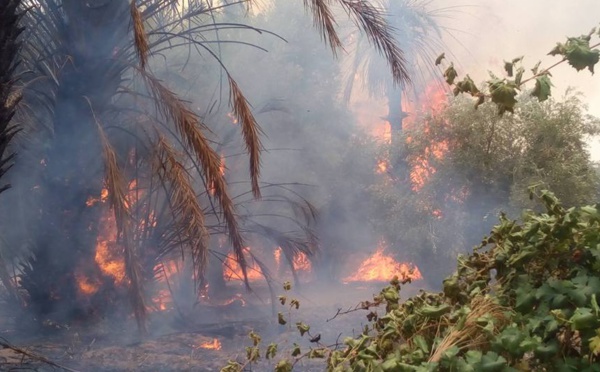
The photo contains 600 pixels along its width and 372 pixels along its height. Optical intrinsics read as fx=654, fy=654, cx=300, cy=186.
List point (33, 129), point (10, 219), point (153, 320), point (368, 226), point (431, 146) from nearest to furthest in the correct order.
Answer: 1. point (33, 129)
2. point (10, 219)
3. point (153, 320)
4. point (431, 146)
5. point (368, 226)

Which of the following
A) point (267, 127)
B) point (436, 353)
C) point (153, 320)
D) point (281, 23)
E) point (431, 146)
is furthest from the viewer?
point (281, 23)

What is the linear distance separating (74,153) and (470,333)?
7.95m

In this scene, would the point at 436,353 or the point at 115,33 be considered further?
the point at 115,33

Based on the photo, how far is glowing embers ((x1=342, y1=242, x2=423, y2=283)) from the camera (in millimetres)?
14464

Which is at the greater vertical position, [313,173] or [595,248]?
[313,173]

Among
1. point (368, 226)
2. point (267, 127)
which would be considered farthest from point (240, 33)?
point (368, 226)

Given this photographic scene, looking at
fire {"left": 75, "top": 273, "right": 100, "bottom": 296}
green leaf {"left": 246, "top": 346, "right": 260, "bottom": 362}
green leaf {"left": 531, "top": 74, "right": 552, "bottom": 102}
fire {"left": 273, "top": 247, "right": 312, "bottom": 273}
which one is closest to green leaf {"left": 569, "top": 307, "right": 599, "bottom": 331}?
green leaf {"left": 531, "top": 74, "right": 552, "bottom": 102}

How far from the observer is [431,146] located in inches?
514

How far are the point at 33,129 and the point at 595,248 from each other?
30.1 feet

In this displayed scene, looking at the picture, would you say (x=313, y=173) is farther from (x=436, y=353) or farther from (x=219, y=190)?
(x=436, y=353)

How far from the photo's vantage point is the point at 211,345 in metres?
9.42

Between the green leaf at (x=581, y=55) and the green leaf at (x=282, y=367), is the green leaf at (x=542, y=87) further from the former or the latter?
the green leaf at (x=282, y=367)

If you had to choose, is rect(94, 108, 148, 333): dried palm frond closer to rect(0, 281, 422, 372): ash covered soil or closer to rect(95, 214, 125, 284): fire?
rect(0, 281, 422, 372): ash covered soil

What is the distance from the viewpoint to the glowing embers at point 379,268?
47.5ft
